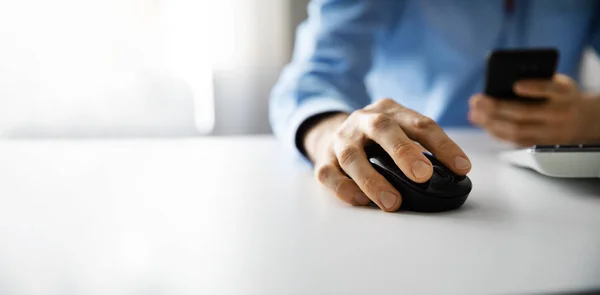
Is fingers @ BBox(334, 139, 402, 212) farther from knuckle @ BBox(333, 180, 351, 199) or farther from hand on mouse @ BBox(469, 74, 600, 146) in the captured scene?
hand on mouse @ BBox(469, 74, 600, 146)

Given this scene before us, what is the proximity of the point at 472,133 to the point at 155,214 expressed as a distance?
615mm

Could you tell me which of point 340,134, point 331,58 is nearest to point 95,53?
point 331,58

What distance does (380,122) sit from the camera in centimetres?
50

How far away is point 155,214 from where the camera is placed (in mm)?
440

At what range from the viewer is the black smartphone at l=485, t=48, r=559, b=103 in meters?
0.74

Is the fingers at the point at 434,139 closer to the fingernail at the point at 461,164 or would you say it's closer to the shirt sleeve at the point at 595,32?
the fingernail at the point at 461,164

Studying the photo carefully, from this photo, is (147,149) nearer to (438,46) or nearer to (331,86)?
(331,86)

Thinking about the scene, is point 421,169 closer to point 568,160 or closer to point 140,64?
point 568,160

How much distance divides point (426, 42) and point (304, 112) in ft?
1.45

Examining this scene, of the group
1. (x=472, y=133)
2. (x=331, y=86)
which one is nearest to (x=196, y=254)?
(x=331, y=86)

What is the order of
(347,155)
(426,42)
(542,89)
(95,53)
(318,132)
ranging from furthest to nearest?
(95,53) → (426,42) → (542,89) → (318,132) → (347,155)

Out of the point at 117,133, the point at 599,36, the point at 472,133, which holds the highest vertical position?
the point at 599,36

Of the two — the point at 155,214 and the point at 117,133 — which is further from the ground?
the point at 155,214

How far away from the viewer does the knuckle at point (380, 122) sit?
1.61 feet
